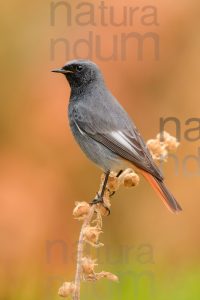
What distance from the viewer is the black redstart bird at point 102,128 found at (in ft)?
12.9

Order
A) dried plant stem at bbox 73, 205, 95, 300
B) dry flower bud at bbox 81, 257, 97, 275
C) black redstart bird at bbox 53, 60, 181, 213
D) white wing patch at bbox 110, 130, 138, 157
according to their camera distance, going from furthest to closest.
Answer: white wing patch at bbox 110, 130, 138, 157 → black redstart bird at bbox 53, 60, 181, 213 → dry flower bud at bbox 81, 257, 97, 275 → dried plant stem at bbox 73, 205, 95, 300

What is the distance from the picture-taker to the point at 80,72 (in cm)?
469

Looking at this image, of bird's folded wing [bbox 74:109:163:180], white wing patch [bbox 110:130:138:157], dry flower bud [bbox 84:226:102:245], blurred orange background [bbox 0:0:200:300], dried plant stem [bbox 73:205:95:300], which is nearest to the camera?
dried plant stem [bbox 73:205:95:300]

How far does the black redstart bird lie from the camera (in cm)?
394

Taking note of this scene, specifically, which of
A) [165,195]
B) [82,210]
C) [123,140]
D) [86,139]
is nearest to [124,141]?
[123,140]

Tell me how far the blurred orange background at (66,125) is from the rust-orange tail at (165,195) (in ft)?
1.71

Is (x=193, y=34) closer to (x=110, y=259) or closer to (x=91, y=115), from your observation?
Answer: (x=91, y=115)

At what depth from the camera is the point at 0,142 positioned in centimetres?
478

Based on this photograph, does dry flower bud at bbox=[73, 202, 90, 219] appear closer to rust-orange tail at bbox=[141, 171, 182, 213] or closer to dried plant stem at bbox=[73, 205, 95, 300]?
dried plant stem at bbox=[73, 205, 95, 300]

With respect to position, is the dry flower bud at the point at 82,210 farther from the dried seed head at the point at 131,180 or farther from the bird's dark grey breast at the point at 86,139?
the bird's dark grey breast at the point at 86,139

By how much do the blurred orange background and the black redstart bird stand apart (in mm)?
521

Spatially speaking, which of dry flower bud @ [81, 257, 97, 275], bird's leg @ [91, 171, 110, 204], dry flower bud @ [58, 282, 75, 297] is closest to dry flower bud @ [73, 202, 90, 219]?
dry flower bud @ [81, 257, 97, 275]

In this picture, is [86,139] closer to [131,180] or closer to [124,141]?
[124,141]

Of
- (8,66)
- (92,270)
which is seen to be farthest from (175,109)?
(92,270)
